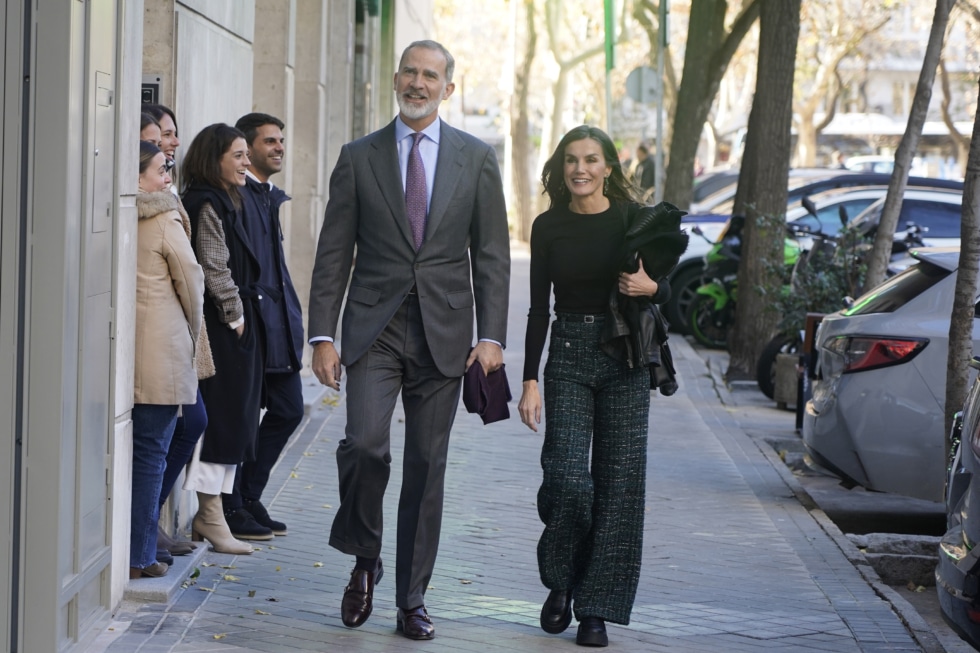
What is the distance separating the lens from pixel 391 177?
5527 mm

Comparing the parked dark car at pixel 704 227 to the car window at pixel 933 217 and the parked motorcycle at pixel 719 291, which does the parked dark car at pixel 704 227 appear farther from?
the car window at pixel 933 217

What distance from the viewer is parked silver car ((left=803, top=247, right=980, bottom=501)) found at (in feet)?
25.1

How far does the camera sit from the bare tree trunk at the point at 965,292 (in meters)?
7.00

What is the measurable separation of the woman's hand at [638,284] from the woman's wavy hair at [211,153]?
2.11m

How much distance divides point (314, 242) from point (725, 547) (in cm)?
623

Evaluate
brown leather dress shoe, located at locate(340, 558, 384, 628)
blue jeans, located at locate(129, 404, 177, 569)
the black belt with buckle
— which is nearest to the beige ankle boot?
blue jeans, located at locate(129, 404, 177, 569)

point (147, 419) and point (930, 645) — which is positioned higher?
point (147, 419)

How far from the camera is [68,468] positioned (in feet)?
16.1

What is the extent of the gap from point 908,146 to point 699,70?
9445 mm

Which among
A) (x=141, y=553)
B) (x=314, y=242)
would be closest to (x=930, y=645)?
(x=141, y=553)

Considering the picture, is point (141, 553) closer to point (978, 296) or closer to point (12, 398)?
point (12, 398)

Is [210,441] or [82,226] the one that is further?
[210,441]

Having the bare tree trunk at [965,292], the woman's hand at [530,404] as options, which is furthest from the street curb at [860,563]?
the woman's hand at [530,404]

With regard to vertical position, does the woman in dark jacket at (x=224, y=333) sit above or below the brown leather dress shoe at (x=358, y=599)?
above
